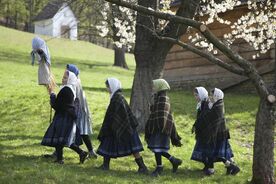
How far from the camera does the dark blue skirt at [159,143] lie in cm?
932

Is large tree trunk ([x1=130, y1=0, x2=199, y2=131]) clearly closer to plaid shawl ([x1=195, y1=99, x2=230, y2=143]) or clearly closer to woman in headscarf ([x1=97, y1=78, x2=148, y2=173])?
plaid shawl ([x1=195, y1=99, x2=230, y2=143])

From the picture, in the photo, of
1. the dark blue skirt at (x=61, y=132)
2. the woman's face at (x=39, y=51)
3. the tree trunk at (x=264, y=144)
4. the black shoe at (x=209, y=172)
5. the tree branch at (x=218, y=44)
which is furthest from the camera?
the woman's face at (x=39, y=51)

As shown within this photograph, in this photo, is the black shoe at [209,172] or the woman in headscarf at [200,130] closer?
the black shoe at [209,172]

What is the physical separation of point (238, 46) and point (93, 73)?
12.1 m

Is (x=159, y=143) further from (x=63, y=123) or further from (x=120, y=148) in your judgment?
(x=63, y=123)

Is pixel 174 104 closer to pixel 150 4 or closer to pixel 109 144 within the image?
pixel 150 4

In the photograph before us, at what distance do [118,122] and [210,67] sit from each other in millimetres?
13046

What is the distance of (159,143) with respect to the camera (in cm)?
936

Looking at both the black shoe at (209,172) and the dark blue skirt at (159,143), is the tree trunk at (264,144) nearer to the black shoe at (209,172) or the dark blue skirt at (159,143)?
the black shoe at (209,172)

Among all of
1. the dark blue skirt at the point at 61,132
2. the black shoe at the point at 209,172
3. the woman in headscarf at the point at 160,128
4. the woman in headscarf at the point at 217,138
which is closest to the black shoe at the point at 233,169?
the woman in headscarf at the point at 217,138

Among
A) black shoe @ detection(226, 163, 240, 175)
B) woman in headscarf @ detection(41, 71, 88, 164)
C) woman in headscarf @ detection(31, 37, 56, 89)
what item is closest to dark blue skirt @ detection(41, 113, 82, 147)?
woman in headscarf @ detection(41, 71, 88, 164)

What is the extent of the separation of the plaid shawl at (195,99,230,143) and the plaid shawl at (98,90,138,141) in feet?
5.34

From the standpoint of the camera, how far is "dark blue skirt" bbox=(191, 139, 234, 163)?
32.2 feet

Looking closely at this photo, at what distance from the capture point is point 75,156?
33.9 ft
